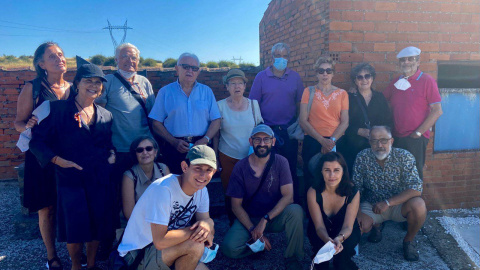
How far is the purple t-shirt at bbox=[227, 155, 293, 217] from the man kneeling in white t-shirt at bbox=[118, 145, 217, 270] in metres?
0.79

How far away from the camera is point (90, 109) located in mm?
2764

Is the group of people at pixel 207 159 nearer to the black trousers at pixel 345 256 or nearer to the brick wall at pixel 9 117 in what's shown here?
the black trousers at pixel 345 256

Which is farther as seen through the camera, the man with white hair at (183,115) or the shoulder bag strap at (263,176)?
the man with white hair at (183,115)

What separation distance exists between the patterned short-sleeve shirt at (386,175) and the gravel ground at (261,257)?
0.59 meters

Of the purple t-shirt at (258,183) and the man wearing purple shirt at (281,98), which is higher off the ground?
the man wearing purple shirt at (281,98)

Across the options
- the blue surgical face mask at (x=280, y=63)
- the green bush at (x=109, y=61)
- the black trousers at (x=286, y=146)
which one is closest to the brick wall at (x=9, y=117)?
the blue surgical face mask at (x=280, y=63)

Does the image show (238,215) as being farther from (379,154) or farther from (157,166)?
(379,154)

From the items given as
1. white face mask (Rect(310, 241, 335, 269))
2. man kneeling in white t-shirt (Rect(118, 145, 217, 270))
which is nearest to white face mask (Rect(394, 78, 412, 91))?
white face mask (Rect(310, 241, 335, 269))

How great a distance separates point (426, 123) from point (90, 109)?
361 cm

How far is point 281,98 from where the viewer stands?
12.7 feet

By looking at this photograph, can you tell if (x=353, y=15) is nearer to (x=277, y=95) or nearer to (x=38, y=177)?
(x=277, y=95)

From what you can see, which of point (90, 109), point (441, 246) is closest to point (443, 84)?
point (441, 246)

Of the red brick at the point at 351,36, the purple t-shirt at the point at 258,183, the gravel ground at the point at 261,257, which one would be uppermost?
the red brick at the point at 351,36

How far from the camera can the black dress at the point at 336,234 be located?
282cm
